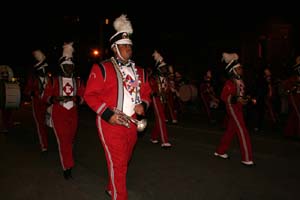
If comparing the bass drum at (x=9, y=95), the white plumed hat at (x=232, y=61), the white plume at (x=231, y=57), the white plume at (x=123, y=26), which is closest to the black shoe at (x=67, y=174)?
the white plume at (x=123, y=26)

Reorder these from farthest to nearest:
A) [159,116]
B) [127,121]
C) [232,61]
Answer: [159,116] → [232,61] → [127,121]

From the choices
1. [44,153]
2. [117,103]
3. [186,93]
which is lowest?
[44,153]

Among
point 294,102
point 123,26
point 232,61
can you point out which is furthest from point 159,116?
point 123,26

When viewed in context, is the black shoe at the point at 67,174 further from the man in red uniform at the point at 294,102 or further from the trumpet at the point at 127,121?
the man in red uniform at the point at 294,102

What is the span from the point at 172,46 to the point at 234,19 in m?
5.44

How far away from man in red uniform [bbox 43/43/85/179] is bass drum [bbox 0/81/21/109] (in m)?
4.46

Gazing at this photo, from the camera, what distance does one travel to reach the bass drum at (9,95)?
9617 millimetres

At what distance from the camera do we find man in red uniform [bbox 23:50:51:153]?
7742 mm

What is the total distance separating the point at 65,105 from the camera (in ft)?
18.5

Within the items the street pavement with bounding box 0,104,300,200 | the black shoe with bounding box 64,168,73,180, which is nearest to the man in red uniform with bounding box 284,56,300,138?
the street pavement with bounding box 0,104,300,200

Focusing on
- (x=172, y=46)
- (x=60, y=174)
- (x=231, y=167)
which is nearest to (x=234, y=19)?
(x=172, y=46)

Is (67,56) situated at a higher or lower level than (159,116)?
higher

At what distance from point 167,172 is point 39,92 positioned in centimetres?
385

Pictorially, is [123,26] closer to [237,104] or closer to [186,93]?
[237,104]
